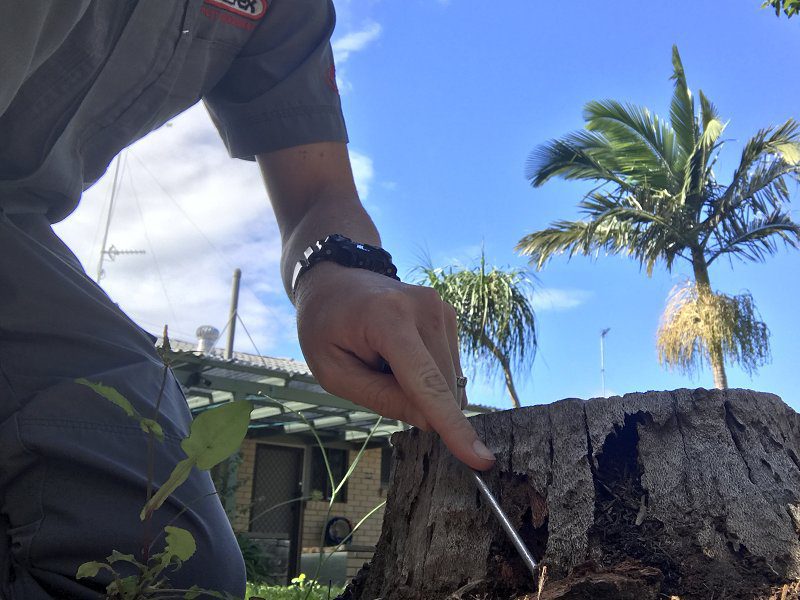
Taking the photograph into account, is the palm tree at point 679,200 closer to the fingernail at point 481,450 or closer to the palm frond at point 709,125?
the palm frond at point 709,125

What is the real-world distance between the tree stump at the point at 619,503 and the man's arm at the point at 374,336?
0.29 ft

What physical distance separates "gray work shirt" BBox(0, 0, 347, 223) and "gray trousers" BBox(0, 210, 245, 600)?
16 cm

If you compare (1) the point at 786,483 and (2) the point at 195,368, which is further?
(2) the point at 195,368

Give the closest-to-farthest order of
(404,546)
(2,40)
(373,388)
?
(2,40) < (404,546) < (373,388)

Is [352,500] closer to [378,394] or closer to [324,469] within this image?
[324,469]

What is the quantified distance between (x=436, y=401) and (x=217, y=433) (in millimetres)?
431

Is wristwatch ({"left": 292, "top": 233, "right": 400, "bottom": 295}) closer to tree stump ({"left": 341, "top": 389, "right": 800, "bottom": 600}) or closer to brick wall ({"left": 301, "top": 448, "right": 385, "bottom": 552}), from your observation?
tree stump ({"left": 341, "top": 389, "right": 800, "bottom": 600})

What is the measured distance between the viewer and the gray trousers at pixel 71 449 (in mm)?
1186

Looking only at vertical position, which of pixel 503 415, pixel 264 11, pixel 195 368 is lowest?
pixel 503 415

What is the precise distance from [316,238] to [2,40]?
2.60 feet

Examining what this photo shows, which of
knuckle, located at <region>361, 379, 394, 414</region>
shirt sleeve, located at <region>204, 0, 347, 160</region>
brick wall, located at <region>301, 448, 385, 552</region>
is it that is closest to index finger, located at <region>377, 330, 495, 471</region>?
knuckle, located at <region>361, 379, 394, 414</region>

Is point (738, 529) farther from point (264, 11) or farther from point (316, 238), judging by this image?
point (264, 11)

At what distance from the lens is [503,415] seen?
1.20 metres

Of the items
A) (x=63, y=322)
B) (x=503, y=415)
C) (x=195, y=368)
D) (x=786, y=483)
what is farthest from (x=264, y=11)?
(x=195, y=368)
